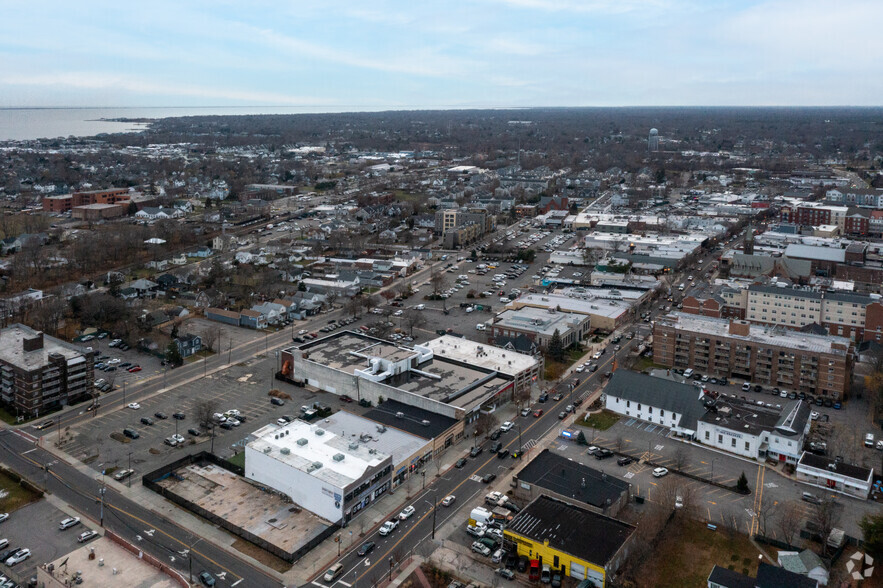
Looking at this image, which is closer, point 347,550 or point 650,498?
point 347,550

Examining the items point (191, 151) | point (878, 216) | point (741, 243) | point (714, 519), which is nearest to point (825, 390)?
point (714, 519)

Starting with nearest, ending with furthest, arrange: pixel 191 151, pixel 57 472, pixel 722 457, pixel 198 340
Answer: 1. pixel 57 472
2. pixel 722 457
3. pixel 198 340
4. pixel 191 151

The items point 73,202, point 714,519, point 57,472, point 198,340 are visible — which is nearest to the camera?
point 714,519

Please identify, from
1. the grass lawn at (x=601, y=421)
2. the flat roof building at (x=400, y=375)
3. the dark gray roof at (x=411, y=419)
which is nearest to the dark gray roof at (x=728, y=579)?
the grass lawn at (x=601, y=421)

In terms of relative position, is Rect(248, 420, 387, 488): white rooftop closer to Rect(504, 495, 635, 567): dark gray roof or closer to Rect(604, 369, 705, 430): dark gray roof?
Rect(504, 495, 635, 567): dark gray roof

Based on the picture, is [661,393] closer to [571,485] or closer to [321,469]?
[571,485]

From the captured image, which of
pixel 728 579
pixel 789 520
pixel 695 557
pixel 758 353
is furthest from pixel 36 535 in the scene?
pixel 758 353

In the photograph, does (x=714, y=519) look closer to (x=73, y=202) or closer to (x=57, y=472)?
(x=57, y=472)
